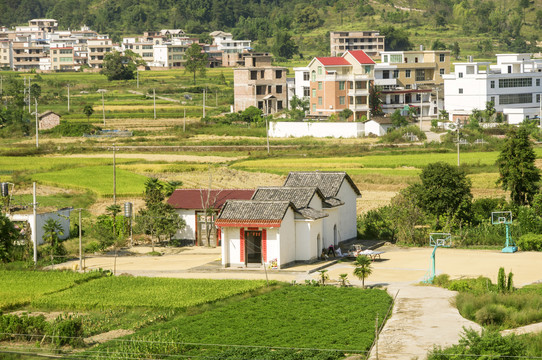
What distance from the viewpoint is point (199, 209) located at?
38719 millimetres

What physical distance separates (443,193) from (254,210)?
28.6ft

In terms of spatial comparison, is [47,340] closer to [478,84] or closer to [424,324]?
[424,324]

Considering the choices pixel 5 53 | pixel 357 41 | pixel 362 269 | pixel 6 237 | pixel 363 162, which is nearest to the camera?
pixel 362 269

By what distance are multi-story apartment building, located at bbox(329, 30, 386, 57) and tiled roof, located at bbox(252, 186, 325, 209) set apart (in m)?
96.4

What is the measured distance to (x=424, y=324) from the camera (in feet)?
80.0

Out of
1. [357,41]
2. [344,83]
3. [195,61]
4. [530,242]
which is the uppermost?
[357,41]

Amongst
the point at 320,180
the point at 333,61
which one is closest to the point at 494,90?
the point at 333,61

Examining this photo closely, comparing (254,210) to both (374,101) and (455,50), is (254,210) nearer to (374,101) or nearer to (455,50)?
(374,101)

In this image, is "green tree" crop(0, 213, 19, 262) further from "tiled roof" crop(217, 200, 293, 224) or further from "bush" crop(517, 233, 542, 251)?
"bush" crop(517, 233, 542, 251)

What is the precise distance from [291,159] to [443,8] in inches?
4076

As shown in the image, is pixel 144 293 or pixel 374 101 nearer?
pixel 144 293

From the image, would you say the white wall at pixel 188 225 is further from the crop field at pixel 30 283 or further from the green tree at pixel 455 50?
the green tree at pixel 455 50

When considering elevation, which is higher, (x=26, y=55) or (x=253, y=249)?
(x=26, y=55)

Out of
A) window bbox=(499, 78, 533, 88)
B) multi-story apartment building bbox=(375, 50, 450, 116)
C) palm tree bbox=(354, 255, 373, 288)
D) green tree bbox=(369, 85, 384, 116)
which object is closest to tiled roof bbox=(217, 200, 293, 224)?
palm tree bbox=(354, 255, 373, 288)
